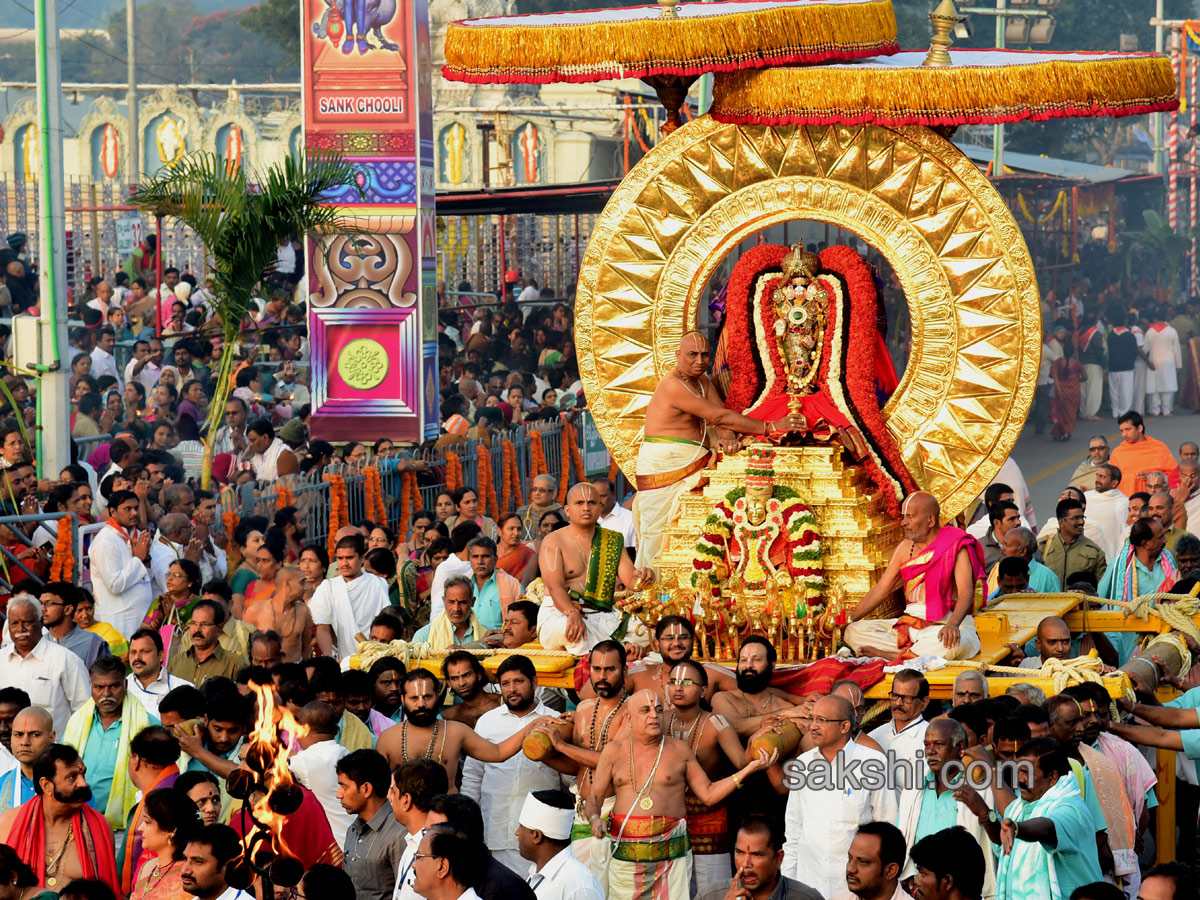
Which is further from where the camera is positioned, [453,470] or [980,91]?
[453,470]

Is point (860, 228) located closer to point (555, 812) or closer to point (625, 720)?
point (625, 720)

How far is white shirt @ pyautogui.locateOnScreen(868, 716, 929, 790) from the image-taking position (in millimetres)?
7707

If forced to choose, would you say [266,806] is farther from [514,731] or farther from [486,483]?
Answer: [486,483]

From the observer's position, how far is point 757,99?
33.1 ft

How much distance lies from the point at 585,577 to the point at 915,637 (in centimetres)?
175

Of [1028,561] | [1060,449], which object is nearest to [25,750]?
[1028,561]

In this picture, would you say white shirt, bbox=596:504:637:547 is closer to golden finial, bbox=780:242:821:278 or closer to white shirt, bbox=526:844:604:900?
golden finial, bbox=780:242:821:278

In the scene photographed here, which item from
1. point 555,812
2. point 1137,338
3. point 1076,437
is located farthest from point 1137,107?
point 1137,338

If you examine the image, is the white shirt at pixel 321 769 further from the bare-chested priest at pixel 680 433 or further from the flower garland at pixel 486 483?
the flower garland at pixel 486 483

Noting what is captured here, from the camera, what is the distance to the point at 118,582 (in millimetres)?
10711

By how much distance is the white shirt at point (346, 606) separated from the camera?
10.6 metres

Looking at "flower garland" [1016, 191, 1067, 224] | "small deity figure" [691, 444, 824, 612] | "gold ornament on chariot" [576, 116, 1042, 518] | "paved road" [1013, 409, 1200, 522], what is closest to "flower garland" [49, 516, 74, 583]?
"gold ornament on chariot" [576, 116, 1042, 518]

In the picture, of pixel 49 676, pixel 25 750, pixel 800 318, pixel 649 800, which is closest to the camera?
pixel 649 800

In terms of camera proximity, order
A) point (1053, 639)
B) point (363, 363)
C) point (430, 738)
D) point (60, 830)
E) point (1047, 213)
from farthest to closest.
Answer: point (1047, 213)
point (363, 363)
point (1053, 639)
point (430, 738)
point (60, 830)
